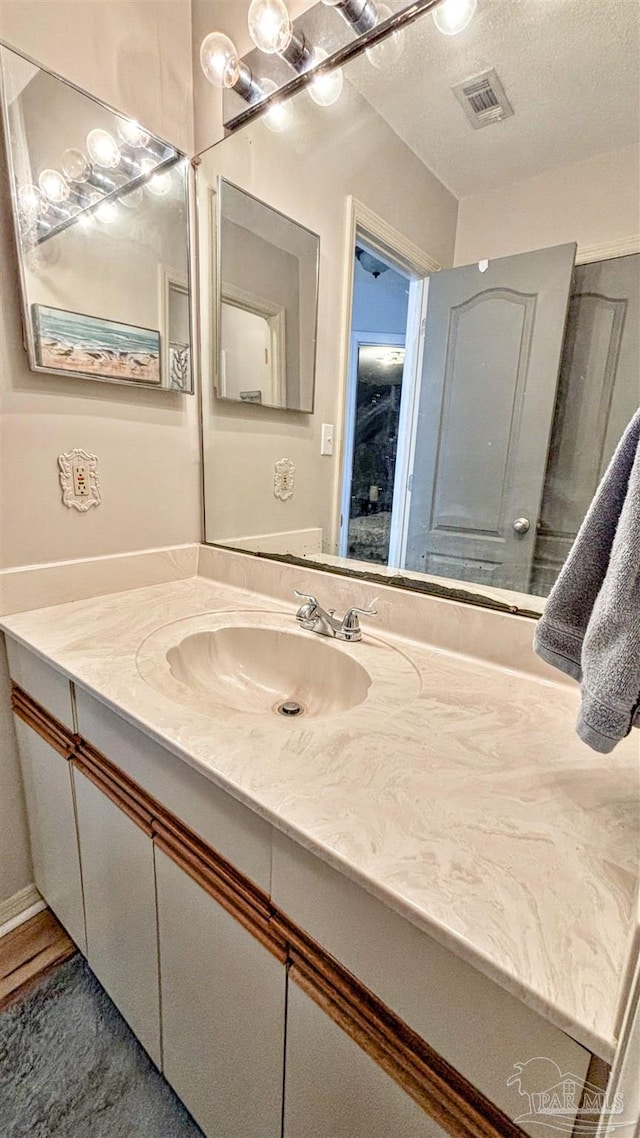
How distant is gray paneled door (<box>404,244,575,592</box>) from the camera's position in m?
0.87

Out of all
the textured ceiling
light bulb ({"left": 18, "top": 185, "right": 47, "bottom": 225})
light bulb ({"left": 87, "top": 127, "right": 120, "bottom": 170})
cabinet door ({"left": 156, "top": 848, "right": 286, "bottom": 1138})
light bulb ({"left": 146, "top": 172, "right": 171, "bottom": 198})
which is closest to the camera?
cabinet door ({"left": 156, "top": 848, "right": 286, "bottom": 1138})

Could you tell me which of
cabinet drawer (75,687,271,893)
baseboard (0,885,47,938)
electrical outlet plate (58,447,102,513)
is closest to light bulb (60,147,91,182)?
electrical outlet plate (58,447,102,513)

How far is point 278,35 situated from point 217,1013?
1.82m

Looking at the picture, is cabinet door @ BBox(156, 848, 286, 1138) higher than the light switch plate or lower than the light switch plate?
lower

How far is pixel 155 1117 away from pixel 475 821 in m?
0.97

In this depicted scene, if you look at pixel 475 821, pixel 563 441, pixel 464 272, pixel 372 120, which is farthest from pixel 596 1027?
pixel 372 120

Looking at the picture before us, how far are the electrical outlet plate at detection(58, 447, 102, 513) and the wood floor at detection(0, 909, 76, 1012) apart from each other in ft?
3.57

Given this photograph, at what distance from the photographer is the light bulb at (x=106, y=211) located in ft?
3.59

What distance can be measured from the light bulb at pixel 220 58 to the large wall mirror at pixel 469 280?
0.11 meters

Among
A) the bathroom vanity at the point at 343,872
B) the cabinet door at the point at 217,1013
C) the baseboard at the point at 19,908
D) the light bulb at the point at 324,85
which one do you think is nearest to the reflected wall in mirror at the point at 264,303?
the light bulb at the point at 324,85

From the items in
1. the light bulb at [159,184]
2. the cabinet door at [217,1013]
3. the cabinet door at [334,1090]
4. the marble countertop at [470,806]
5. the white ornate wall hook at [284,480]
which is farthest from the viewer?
the white ornate wall hook at [284,480]

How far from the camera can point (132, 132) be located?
1.13 metres

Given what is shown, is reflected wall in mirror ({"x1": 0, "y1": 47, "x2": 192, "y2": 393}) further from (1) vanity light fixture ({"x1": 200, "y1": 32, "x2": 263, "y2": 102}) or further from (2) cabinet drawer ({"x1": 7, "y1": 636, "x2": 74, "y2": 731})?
(2) cabinet drawer ({"x1": 7, "y1": 636, "x2": 74, "y2": 731})

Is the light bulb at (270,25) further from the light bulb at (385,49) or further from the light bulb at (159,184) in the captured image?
the light bulb at (159,184)
